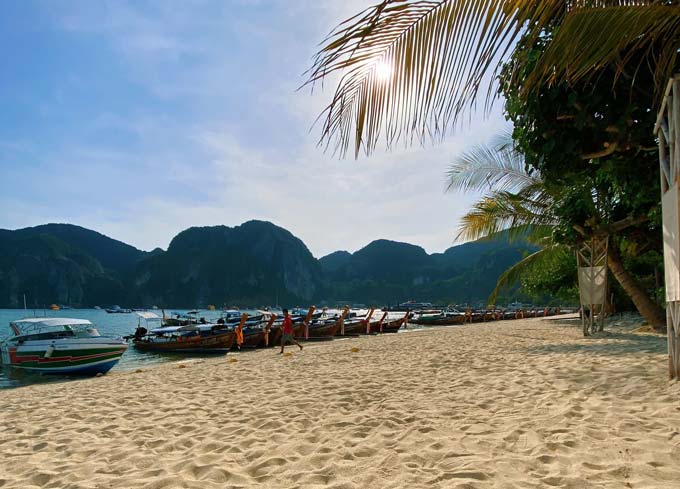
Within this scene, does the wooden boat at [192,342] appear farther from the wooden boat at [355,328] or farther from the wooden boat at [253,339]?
the wooden boat at [355,328]

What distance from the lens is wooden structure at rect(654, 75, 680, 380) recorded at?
4.15 meters

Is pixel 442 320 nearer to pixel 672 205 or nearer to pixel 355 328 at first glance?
pixel 355 328

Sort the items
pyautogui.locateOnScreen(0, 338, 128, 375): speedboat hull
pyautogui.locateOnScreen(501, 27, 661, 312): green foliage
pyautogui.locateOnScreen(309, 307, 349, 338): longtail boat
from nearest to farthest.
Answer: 1. pyautogui.locateOnScreen(501, 27, 661, 312): green foliage
2. pyautogui.locateOnScreen(0, 338, 128, 375): speedboat hull
3. pyautogui.locateOnScreen(309, 307, 349, 338): longtail boat

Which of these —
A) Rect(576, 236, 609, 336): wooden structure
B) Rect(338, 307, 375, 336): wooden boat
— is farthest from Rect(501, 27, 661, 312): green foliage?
Rect(338, 307, 375, 336): wooden boat

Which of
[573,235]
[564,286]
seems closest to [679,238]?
[573,235]

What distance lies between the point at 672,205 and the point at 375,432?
3.63 meters

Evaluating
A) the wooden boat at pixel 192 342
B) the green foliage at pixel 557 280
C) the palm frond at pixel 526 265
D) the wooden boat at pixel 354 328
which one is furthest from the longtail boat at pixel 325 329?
the palm frond at pixel 526 265

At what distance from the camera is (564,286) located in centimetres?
2656

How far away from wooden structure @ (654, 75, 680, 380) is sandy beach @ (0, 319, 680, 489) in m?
0.60

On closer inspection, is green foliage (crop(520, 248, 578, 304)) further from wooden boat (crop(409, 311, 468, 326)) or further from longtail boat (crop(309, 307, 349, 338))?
wooden boat (crop(409, 311, 468, 326))

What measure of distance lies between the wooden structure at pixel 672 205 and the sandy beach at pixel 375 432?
603mm

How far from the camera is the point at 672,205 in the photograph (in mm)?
4234

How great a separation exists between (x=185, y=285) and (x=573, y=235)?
536 ft

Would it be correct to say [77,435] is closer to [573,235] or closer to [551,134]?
[551,134]
